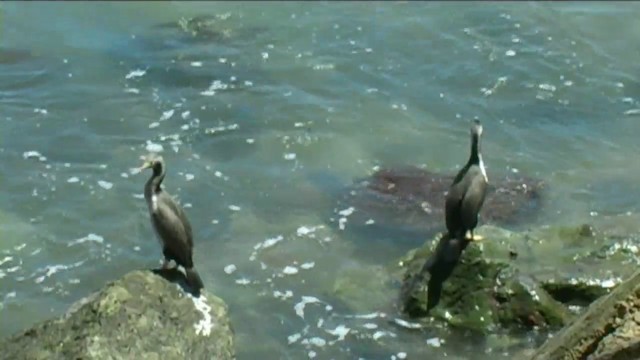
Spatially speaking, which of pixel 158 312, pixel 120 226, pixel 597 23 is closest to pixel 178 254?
pixel 158 312

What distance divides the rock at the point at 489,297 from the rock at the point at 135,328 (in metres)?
2.19

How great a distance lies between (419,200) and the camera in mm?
13023

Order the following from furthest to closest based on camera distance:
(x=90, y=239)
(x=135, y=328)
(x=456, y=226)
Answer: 1. (x=90, y=239)
2. (x=456, y=226)
3. (x=135, y=328)

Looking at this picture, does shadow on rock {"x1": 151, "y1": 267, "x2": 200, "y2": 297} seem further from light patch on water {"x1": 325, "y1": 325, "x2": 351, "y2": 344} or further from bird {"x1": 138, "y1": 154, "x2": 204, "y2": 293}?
light patch on water {"x1": 325, "y1": 325, "x2": 351, "y2": 344}

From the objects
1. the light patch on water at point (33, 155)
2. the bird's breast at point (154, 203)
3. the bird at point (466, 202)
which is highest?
the bird's breast at point (154, 203)

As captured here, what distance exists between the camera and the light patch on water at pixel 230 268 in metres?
11.6

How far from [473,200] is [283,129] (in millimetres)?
5226

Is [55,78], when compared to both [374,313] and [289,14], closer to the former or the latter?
[289,14]

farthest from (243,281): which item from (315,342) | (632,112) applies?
(632,112)

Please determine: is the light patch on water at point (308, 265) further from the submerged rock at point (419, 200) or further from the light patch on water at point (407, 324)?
the light patch on water at point (407, 324)

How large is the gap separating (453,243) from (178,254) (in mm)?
2578

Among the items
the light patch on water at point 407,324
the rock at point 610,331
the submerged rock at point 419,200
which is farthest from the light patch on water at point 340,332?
the rock at point 610,331

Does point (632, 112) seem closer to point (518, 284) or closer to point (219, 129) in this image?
point (219, 129)

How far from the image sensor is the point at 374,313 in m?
10.6
